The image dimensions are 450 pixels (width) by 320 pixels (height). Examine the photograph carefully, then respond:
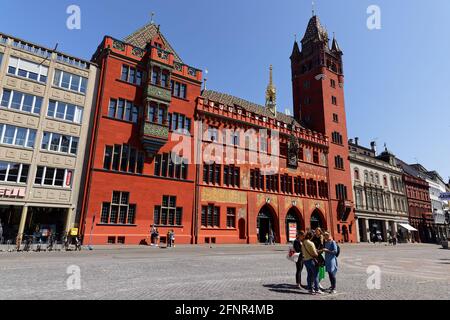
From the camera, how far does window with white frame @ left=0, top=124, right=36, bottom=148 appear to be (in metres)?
24.7

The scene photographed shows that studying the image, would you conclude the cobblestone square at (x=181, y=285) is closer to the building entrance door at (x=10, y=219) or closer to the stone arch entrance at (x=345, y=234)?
the building entrance door at (x=10, y=219)

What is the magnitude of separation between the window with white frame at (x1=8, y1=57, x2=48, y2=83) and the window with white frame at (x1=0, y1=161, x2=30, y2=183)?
25.2ft

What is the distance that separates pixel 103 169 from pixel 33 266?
52.5 feet

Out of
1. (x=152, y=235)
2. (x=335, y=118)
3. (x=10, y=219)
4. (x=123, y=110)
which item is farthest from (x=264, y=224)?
(x=10, y=219)

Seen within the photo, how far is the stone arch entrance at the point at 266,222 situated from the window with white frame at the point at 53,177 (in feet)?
73.7

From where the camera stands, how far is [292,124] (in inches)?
Answer: 1880

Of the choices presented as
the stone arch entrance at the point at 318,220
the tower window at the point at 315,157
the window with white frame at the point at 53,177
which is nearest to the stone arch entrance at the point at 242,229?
the stone arch entrance at the point at 318,220

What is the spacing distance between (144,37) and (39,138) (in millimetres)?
16565

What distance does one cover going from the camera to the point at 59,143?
27125mm

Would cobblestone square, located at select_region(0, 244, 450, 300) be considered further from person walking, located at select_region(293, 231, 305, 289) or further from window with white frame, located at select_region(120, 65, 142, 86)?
window with white frame, located at select_region(120, 65, 142, 86)

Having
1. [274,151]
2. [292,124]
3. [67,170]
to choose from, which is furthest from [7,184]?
[292,124]

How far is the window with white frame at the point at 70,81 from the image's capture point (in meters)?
28.0

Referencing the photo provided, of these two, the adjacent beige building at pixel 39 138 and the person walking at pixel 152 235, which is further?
the person walking at pixel 152 235

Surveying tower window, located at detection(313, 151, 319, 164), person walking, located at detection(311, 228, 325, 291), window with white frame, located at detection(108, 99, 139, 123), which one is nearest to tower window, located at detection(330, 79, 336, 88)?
tower window, located at detection(313, 151, 319, 164)
